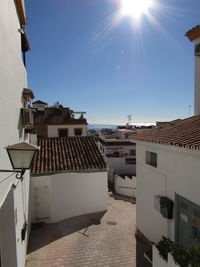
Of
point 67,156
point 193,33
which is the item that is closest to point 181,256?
point 67,156

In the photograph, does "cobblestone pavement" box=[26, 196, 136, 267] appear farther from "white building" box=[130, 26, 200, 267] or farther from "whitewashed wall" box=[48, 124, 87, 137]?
"whitewashed wall" box=[48, 124, 87, 137]

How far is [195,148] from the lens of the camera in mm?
4973

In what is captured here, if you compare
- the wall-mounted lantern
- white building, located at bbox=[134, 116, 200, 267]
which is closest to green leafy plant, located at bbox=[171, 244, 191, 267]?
white building, located at bbox=[134, 116, 200, 267]

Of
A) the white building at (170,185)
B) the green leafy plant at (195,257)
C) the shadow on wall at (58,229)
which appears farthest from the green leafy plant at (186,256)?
the shadow on wall at (58,229)

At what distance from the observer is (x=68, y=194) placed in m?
10.4

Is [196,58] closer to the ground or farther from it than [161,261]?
farther from it

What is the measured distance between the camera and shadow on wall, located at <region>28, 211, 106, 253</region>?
27.7 ft

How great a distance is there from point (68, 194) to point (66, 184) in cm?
56

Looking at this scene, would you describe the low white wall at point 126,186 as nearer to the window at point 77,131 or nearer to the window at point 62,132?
the window at point 77,131

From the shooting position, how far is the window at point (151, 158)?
7.59 m

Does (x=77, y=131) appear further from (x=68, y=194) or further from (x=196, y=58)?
(x=196, y=58)

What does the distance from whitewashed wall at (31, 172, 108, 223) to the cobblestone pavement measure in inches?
20.1

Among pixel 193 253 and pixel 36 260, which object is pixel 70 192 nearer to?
pixel 36 260

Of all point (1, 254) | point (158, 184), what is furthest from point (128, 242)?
point (1, 254)
